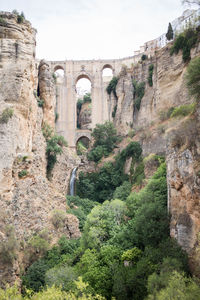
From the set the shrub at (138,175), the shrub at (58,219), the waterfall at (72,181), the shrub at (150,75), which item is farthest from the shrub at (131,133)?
the shrub at (58,219)

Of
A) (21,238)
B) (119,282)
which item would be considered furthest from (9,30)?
(119,282)

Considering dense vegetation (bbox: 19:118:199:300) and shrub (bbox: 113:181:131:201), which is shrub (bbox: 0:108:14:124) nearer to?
dense vegetation (bbox: 19:118:199:300)

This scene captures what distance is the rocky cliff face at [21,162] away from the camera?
2050cm

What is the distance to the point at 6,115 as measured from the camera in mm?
22234

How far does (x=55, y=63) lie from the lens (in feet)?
145

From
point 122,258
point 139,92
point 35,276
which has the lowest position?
point 35,276

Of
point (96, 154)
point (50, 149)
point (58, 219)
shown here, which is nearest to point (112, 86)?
point (96, 154)

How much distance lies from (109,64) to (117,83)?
543 centimetres

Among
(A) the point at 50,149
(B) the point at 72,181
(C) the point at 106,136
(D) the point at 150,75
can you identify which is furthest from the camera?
(C) the point at 106,136

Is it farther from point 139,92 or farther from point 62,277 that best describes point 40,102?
point 62,277

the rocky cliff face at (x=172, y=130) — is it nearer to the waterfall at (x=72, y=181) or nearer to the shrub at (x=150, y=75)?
the shrub at (x=150, y=75)

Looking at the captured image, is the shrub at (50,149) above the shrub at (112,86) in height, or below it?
below

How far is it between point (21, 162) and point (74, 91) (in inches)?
881

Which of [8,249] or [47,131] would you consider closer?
[8,249]
